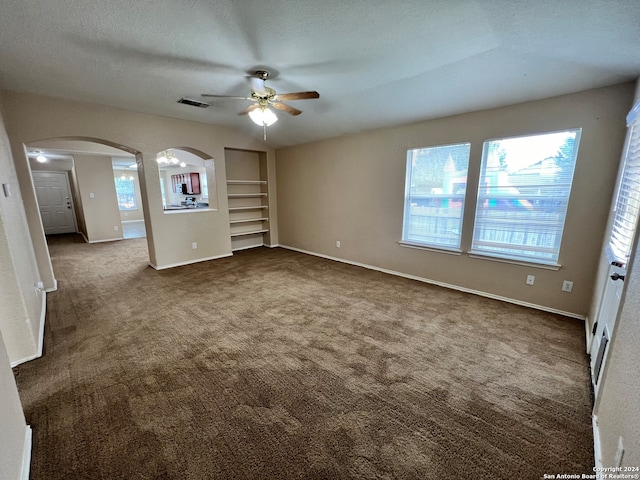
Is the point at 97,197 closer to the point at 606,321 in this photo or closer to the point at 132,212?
the point at 132,212

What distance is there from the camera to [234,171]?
579cm

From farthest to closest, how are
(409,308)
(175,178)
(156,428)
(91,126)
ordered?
(175,178) → (91,126) → (409,308) → (156,428)

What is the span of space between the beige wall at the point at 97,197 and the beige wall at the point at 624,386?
31.3ft

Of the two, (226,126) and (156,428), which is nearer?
(156,428)

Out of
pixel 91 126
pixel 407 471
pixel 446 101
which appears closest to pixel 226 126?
pixel 91 126

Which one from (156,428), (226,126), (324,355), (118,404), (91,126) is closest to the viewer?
(156,428)

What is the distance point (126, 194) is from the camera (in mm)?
10641

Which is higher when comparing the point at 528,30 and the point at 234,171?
the point at 528,30

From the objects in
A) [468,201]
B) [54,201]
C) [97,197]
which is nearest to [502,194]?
[468,201]

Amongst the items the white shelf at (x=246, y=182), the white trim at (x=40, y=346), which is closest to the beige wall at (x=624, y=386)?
the white trim at (x=40, y=346)

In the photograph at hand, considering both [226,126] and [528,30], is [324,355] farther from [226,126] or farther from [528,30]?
[226,126]

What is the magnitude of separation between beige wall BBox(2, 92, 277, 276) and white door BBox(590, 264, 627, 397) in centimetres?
540

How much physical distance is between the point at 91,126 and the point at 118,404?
3.86 meters

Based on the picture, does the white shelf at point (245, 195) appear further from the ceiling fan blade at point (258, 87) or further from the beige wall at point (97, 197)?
the beige wall at point (97, 197)
